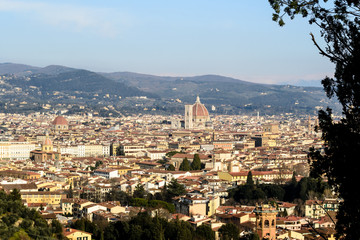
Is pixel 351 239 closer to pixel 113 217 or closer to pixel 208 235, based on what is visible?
pixel 208 235

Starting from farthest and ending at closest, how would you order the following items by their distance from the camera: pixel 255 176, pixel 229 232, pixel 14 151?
1. pixel 14 151
2. pixel 255 176
3. pixel 229 232

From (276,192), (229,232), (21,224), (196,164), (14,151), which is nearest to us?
(21,224)

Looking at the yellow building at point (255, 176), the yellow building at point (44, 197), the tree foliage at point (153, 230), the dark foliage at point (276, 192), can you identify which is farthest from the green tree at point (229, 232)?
the yellow building at point (255, 176)

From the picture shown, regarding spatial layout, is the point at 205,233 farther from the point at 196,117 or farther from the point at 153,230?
the point at 196,117

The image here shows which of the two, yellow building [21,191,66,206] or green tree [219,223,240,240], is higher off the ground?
green tree [219,223,240,240]

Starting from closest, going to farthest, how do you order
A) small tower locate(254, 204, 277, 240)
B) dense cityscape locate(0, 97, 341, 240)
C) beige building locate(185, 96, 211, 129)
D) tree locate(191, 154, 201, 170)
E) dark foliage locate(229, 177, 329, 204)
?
small tower locate(254, 204, 277, 240) < dense cityscape locate(0, 97, 341, 240) < dark foliage locate(229, 177, 329, 204) < tree locate(191, 154, 201, 170) < beige building locate(185, 96, 211, 129)

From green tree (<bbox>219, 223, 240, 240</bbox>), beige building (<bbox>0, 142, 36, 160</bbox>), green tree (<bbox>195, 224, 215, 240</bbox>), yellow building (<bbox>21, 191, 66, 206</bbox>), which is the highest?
green tree (<bbox>219, 223, 240, 240</bbox>)

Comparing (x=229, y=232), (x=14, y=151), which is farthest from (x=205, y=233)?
(x=14, y=151)

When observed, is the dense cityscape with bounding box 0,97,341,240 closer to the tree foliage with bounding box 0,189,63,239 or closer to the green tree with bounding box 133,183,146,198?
the green tree with bounding box 133,183,146,198


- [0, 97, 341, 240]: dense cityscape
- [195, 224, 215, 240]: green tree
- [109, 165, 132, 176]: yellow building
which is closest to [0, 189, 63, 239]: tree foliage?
[0, 97, 341, 240]: dense cityscape

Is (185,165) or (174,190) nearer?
(174,190)
